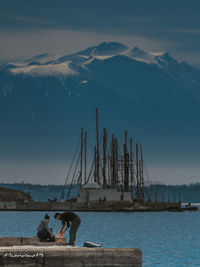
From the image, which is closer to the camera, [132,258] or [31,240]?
[132,258]

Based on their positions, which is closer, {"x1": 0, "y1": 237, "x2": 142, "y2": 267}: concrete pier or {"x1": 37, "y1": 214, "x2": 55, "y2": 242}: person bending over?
{"x1": 0, "y1": 237, "x2": 142, "y2": 267}: concrete pier

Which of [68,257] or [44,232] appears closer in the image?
Answer: [68,257]

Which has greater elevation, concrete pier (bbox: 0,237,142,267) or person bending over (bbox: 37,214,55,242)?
person bending over (bbox: 37,214,55,242)

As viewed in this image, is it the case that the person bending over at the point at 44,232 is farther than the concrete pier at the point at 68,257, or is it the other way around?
the person bending over at the point at 44,232

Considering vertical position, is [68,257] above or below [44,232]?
below

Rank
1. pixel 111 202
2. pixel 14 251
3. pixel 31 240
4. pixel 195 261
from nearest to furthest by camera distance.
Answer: pixel 14 251 → pixel 31 240 → pixel 195 261 → pixel 111 202

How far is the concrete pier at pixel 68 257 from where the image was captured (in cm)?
2500

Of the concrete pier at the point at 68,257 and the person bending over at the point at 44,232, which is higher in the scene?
the person bending over at the point at 44,232

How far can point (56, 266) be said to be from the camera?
2509 centimetres

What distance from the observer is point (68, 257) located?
25.3 m

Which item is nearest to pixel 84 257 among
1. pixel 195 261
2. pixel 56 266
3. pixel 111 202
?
pixel 56 266

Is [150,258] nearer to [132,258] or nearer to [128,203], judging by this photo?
[132,258]

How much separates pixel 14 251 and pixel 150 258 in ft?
64.0

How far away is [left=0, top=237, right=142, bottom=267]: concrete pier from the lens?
25000 mm
